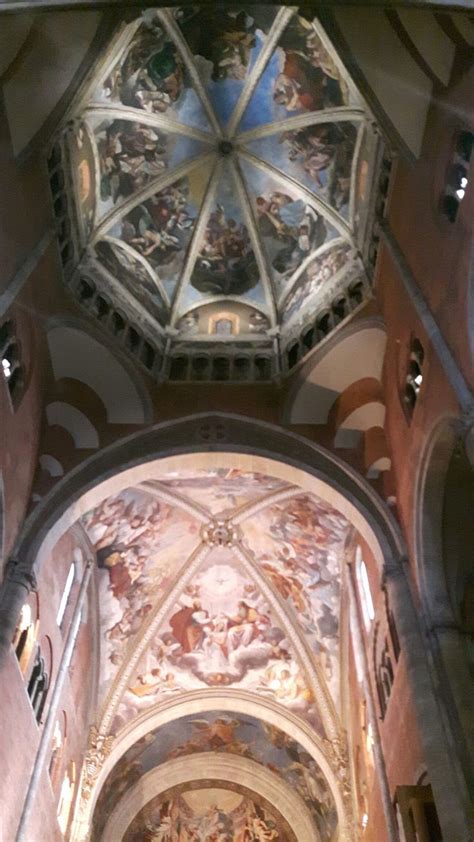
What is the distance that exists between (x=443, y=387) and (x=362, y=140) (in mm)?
5768

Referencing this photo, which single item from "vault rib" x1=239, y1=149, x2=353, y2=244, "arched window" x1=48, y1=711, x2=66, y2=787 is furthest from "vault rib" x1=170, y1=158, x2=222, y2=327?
"arched window" x1=48, y1=711, x2=66, y2=787

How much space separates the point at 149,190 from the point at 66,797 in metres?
13.0

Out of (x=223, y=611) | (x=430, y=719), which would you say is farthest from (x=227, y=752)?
(x=430, y=719)

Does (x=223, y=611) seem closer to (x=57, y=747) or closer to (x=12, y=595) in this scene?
(x=57, y=747)

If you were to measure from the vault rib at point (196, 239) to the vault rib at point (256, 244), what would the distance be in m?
0.45

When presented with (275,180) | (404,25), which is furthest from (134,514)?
(404,25)

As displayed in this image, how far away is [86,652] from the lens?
16.6 meters

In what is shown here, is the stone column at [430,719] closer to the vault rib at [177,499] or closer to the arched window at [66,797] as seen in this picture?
the vault rib at [177,499]

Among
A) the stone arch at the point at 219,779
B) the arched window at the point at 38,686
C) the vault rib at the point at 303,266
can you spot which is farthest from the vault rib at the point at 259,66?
the stone arch at the point at 219,779

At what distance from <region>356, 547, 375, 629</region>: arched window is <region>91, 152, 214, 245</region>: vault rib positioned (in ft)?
28.9

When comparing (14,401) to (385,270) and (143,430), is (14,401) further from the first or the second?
(385,270)

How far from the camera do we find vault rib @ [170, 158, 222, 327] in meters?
16.1

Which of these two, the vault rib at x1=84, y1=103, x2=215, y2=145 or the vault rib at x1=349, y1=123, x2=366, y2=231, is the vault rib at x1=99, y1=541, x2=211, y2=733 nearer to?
the vault rib at x1=349, y1=123, x2=366, y2=231

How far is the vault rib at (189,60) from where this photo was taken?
43.5 feet
